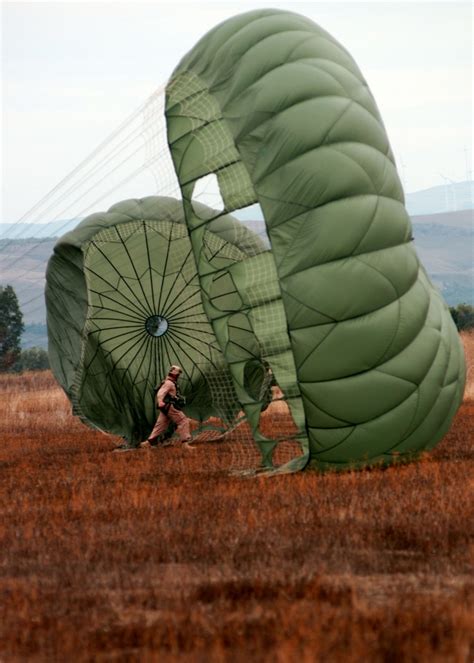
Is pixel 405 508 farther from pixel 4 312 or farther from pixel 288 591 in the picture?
pixel 4 312

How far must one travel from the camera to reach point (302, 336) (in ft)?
45.1

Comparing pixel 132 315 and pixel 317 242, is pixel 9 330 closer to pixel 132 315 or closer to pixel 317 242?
pixel 132 315

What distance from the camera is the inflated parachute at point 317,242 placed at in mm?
13797

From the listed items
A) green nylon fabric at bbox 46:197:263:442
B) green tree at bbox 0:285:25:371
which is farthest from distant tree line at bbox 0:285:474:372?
green nylon fabric at bbox 46:197:263:442

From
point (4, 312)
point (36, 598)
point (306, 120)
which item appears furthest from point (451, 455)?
point (4, 312)

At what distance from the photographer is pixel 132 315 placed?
2194cm

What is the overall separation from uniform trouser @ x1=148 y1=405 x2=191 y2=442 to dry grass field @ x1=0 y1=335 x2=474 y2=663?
13.7ft

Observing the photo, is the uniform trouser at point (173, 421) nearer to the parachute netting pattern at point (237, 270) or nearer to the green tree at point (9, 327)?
the parachute netting pattern at point (237, 270)

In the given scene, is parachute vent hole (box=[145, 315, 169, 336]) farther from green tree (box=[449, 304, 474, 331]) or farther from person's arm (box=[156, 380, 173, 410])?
green tree (box=[449, 304, 474, 331])

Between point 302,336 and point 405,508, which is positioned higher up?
point 302,336

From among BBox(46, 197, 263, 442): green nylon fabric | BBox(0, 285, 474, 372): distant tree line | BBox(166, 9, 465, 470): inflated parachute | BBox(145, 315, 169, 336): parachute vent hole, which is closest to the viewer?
BBox(166, 9, 465, 470): inflated parachute

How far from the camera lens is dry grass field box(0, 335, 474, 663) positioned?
738 cm

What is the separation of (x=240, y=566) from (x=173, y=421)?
11.4 meters

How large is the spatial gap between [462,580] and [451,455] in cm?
822
